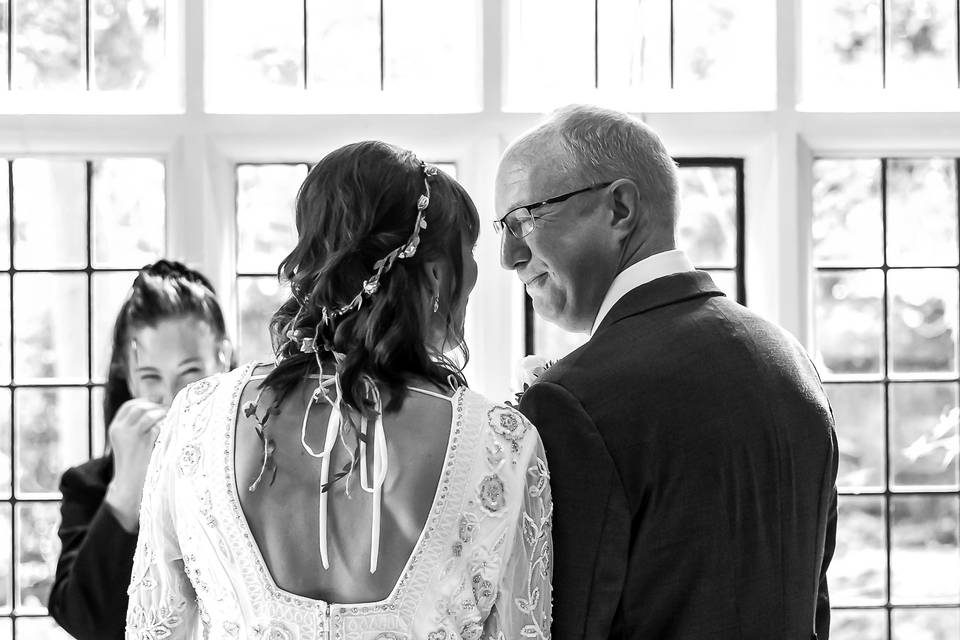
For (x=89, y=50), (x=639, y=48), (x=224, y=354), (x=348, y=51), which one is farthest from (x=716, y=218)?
(x=89, y=50)

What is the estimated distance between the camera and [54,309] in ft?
8.66

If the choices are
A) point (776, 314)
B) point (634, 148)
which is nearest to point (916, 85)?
point (776, 314)

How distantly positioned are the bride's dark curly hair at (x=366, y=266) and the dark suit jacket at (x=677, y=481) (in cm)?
22

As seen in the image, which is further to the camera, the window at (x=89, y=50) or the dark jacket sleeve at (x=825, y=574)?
the window at (x=89, y=50)

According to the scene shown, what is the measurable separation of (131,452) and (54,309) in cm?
97

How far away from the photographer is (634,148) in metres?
1.48

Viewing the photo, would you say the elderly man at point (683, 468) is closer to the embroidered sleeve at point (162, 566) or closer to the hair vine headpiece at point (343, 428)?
the hair vine headpiece at point (343, 428)

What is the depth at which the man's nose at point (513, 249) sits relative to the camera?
1645mm

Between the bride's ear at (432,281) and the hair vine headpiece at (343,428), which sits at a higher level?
the bride's ear at (432,281)

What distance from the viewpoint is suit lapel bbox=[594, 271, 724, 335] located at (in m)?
1.40

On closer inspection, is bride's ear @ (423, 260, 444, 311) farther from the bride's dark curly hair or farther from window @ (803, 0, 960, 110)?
window @ (803, 0, 960, 110)

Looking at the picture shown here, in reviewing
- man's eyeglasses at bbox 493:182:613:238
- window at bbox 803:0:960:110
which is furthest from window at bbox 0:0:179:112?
window at bbox 803:0:960:110

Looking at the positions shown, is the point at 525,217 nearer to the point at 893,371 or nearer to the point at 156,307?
the point at 156,307

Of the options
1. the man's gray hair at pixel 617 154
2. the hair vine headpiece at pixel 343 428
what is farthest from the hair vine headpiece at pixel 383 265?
the man's gray hair at pixel 617 154
